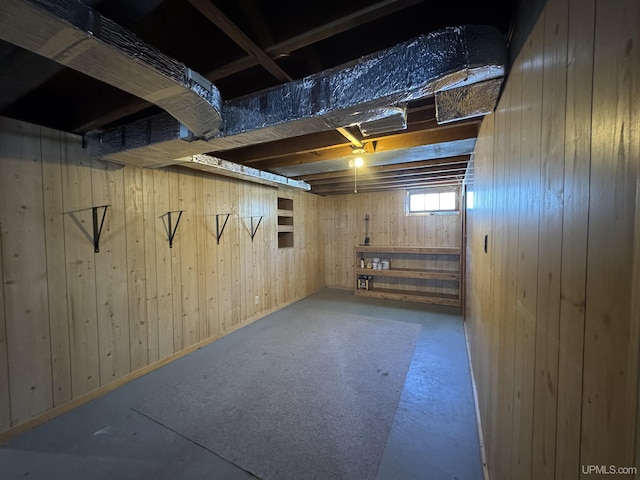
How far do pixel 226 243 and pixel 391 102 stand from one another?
2.71m

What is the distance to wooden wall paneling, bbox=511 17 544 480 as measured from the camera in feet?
2.54

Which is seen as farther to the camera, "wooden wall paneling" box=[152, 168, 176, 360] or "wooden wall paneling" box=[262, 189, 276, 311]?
"wooden wall paneling" box=[262, 189, 276, 311]

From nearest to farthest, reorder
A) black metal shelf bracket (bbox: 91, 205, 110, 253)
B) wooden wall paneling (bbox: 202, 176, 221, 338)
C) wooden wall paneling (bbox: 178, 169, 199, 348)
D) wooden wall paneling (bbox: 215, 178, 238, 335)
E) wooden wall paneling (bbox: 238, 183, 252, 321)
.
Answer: black metal shelf bracket (bbox: 91, 205, 110, 253) < wooden wall paneling (bbox: 178, 169, 199, 348) < wooden wall paneling (bbox: 202, 176, 221, 338) < wooden wall paneling (bbox: 215, 178, 238, 335) < wooden wall paneling (bbox: 238, 183, 252, 321)

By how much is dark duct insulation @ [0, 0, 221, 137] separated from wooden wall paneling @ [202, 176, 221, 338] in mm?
1829

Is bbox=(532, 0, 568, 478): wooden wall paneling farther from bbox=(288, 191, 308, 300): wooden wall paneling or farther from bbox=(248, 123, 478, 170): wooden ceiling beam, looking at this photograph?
bbox=(288, 191, 308, 300): wooden wall paneling

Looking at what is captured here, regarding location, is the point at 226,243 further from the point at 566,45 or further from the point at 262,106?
the point at 566,45

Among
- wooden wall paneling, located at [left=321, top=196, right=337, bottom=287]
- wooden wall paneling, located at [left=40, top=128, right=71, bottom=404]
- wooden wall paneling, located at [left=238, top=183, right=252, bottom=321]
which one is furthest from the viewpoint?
wooden wall paneling, located at [left=321, top=196, right=337, bottom=287]

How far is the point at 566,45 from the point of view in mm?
596

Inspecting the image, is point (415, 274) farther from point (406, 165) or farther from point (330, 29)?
point (330, 29)

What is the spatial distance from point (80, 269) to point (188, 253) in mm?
941

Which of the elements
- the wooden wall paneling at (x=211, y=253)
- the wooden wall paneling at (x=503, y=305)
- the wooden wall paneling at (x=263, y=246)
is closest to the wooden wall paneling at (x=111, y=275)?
the wooden wall paneling at (x=211, y=253)

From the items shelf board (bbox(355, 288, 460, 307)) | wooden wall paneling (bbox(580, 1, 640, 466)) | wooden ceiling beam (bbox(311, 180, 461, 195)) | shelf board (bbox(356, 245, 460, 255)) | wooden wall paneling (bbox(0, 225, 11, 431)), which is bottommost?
shelf board (bbox(355, 288, 460, 307))

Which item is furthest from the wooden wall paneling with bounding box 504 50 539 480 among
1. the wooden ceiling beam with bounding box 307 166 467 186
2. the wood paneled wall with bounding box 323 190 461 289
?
the wood paneled wall with bounding box 323 190 461 289

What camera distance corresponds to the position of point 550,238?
0.67 metres
